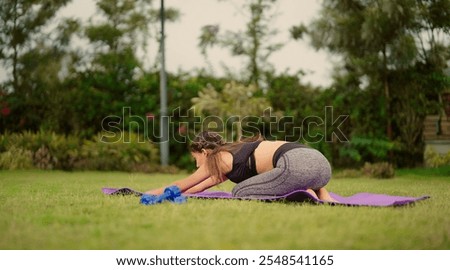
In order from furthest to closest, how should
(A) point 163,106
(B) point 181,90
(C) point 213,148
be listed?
(B) point 181,90 < (A) point 163,106 < (C) point 213,148

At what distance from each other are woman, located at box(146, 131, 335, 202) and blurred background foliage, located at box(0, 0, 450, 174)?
18.2 feet

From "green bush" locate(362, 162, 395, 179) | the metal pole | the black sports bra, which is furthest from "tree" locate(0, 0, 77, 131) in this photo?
the black sports bra

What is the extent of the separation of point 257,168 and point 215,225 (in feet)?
4.47

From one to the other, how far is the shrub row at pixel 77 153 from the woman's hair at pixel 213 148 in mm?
5656

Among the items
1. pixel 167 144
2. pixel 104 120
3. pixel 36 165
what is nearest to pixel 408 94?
pixel 167 144

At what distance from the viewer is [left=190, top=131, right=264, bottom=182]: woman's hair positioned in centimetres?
464

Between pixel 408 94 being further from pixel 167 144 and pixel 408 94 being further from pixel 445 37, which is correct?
pixel 167 144

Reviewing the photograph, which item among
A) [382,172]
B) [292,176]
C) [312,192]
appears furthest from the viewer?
[382,172]

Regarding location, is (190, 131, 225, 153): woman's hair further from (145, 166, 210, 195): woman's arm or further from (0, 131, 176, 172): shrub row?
(0, 131, 176, 172): shrub row

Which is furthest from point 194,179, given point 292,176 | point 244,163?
point 292,176

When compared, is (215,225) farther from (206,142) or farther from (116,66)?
(116,66)

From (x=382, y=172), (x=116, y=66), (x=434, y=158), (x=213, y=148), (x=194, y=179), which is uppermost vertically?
(x=116, y=66)

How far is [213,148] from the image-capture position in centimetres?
482

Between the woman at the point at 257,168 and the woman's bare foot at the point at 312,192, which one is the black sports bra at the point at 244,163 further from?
the woman's bare foot at the point at 312,192
